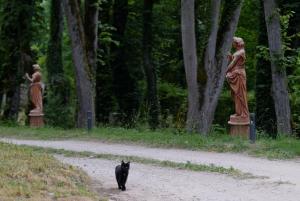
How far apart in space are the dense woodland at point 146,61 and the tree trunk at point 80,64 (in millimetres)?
35

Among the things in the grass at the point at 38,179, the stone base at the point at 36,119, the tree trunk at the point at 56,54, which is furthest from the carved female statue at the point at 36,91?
the grass at the point at 38,179

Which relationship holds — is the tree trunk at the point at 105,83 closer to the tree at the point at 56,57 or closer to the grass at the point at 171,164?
the tree at the point at 56,57

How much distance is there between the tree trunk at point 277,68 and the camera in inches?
777

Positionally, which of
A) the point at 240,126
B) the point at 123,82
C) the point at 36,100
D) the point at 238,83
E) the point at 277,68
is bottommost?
the point at 240,126

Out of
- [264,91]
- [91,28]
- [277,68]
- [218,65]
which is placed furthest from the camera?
[264,91]

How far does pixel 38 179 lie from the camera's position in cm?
1020

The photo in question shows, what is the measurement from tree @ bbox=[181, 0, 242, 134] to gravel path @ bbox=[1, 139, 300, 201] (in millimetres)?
3425

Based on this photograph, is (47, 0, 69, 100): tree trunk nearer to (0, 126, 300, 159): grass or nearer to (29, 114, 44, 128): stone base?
(29, 114, 44, 128): stone base

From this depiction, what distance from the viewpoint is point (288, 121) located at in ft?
65.5

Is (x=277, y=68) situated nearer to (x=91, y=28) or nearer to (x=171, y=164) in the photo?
(x=91, y=28)

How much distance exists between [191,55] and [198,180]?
766cm

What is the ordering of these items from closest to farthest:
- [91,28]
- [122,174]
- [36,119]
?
[122,174]
[91,28]
[36,119]

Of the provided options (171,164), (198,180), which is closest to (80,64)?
(171,164)

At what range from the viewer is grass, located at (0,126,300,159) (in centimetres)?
1532
